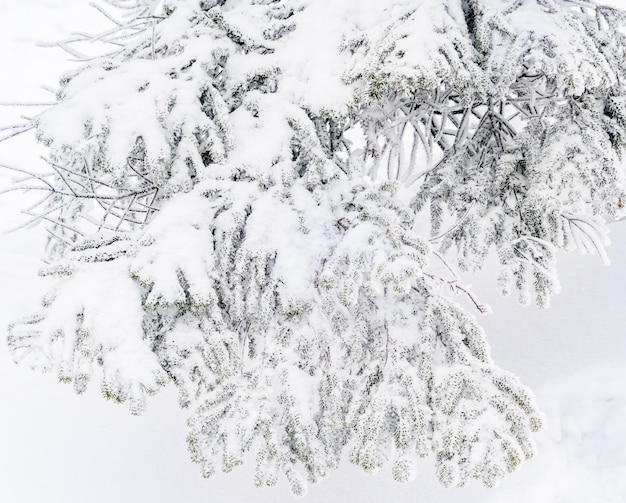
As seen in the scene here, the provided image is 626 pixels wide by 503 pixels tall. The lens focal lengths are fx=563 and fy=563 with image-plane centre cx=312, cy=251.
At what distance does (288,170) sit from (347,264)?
0.63 metres

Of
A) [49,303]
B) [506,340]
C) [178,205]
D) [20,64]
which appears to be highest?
[20,64]

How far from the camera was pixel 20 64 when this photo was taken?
43.4ft

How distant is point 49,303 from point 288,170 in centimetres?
125

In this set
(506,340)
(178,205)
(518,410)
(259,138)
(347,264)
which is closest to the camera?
(518,410)

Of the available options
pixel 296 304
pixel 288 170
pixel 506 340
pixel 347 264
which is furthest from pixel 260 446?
pixel 506 340

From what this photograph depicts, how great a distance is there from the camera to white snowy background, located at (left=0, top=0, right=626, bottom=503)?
357 centimetres

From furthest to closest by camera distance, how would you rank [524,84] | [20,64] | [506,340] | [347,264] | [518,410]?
[20,64] → [506,340] → [524,84] → [347,264] → [518,410]

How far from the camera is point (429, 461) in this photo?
12.4ft

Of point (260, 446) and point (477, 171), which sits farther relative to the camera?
point (477, 171)

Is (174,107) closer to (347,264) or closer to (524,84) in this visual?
(347,264)

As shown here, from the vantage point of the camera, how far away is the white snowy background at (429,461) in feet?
11.7

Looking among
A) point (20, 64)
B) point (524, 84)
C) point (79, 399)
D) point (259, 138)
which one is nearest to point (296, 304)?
point (259, 138)

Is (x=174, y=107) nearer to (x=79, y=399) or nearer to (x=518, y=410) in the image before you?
(x=518, y=410)

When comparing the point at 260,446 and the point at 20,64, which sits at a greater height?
the point at 20,64
